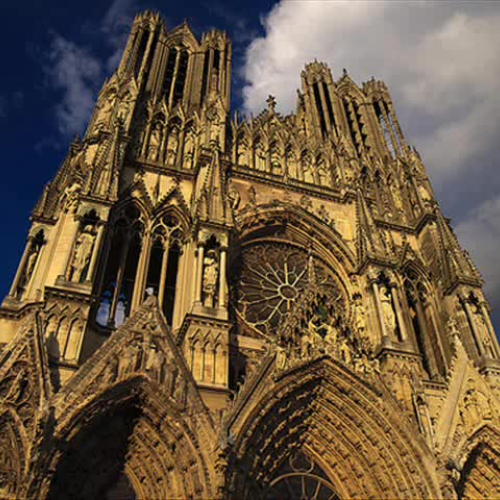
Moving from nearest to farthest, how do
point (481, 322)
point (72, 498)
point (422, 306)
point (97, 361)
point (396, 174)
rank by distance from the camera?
point (72, 498) → point (97, 361) → point (481, 322) → point (422, 306) → point (396, 174)

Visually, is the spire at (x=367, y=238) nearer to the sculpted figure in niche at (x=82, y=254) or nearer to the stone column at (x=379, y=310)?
the stone column at (x=379, y=310)

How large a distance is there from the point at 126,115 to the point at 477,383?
1254 cm

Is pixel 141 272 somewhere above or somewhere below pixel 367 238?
below

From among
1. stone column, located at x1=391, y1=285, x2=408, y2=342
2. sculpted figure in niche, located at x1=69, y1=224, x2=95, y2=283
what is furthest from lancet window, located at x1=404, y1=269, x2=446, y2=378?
sculpted figure in niche, located at x1=69, y1=224, x2=95, y2=283

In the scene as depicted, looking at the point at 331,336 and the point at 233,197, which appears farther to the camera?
the point at 233,197

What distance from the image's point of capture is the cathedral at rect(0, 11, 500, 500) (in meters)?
9.41

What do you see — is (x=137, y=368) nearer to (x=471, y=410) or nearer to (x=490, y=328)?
(x=471, y=410)

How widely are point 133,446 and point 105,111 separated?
11.1 metres

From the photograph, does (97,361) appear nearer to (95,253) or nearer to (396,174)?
(95,253)

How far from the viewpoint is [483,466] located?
1181 centimetres

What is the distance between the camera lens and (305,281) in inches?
617

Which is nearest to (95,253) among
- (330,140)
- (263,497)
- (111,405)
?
(111,405)

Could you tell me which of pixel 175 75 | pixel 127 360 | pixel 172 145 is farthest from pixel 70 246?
pixel 175 75

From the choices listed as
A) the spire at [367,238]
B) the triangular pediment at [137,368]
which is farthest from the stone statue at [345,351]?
the triangular pediment at [137,368]
